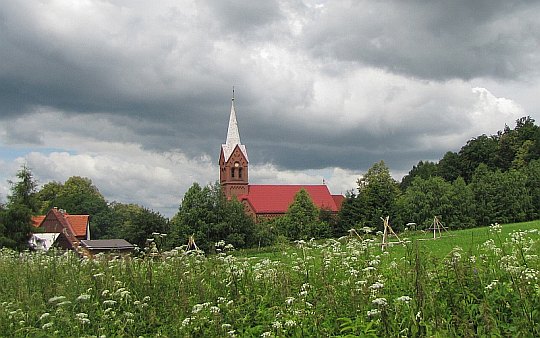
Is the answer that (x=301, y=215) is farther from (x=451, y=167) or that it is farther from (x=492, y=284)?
(x=492, y=284)

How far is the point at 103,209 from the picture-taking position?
10594 cm

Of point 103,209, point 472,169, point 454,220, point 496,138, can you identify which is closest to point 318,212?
point 454,220

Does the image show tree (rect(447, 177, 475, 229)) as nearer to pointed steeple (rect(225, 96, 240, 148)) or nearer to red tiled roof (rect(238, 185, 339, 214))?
red tiled roof (rect(238, 185, 339, 214))

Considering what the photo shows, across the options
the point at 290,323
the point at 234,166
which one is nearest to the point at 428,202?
the point at 234,166

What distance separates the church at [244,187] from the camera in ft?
323

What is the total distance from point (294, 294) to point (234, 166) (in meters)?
93.3

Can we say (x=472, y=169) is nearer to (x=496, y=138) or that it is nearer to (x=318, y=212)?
(x=496, y=138)

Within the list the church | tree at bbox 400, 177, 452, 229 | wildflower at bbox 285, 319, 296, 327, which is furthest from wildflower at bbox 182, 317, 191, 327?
the church

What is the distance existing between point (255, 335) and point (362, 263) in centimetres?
224

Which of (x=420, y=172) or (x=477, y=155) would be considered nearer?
(x=477, y=155)

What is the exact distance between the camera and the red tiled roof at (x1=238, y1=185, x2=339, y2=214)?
318 feet

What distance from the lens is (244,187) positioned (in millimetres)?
100750

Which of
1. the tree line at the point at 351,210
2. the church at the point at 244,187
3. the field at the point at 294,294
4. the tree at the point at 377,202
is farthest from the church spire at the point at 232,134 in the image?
the field at the point at 294,294

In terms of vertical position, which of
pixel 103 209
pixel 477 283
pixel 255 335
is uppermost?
pixel 103 209
